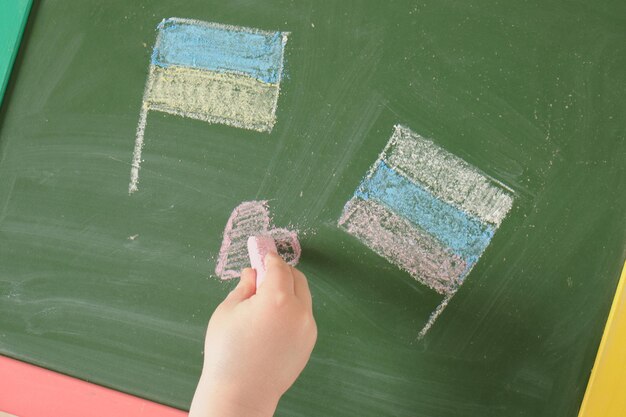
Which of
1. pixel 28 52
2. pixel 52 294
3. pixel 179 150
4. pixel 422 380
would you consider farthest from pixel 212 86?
pixel 422 380

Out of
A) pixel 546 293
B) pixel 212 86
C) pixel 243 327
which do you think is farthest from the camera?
pixel 212 86

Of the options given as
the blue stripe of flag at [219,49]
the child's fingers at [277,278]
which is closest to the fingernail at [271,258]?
the child's fingers at [277,278]

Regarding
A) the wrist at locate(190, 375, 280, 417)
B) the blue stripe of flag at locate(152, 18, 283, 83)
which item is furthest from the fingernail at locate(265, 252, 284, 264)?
the blue stripe of flag at locate(152, 18, 283, 83)

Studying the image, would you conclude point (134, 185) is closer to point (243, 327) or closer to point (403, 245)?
point (243, 327)

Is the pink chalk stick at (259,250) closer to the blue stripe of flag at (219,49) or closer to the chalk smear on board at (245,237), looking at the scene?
the chalk smear on board at (245,237)

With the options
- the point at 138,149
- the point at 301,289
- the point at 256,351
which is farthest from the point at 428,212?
the point at 138,149

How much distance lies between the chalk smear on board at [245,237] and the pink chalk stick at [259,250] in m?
0.03

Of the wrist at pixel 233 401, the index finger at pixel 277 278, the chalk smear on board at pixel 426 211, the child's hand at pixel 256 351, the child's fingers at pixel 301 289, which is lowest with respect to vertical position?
the wrist at pixel 233 401

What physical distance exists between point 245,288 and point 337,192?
0.89ft

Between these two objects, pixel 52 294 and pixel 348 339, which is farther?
pixel 52 294

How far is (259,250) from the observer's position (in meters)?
1.00

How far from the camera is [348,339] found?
1067 mm

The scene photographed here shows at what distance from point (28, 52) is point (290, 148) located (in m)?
0.65

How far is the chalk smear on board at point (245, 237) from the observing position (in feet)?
3.54
